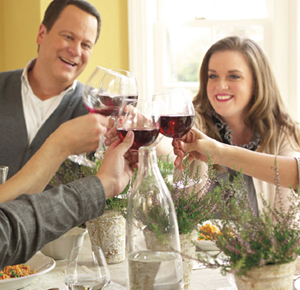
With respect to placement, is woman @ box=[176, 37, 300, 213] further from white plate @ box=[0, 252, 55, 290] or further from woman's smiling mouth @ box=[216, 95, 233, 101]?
white plate @ box=[0, 252, 55, 290]

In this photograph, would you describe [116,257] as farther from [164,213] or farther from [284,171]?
[284,171]

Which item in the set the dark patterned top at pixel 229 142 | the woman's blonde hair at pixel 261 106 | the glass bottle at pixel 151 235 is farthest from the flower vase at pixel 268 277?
the woman's blonde hair at pixel 261 106

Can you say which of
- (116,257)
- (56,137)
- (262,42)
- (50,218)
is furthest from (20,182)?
(262,42)

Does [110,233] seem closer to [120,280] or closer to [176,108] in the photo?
[120,280]

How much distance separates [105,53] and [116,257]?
2.44m

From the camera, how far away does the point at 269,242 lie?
75cm

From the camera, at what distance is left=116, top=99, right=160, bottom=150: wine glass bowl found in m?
1.04

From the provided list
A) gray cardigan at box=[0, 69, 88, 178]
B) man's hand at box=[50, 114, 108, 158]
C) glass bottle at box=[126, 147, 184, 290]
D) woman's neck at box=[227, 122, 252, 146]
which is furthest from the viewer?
woman's neck at box=[227, 122, 252, 146]

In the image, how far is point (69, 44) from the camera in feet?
7.68

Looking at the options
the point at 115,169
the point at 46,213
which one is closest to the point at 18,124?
the point at 115,169

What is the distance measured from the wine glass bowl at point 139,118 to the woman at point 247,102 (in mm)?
A: 1352

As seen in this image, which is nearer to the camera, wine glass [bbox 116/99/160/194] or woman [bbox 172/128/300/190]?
wine glass [bbox 116/99/160/194]

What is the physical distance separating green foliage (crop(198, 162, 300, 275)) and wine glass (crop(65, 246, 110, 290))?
0.27 m

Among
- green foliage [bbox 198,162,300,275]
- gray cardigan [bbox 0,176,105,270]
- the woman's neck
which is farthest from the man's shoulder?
green foliage [bbox 198,162,300,275]
